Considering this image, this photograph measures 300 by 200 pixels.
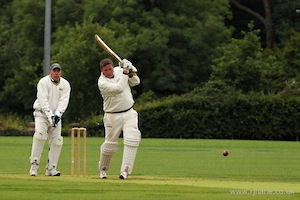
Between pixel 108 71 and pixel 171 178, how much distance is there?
8.04 ft

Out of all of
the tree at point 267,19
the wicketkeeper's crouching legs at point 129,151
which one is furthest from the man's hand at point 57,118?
the tree at point 267,19

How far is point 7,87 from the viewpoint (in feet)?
225

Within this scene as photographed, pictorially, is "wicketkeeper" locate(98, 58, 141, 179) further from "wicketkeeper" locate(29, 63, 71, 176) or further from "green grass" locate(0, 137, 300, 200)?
"wicketkeeper" locate(29, 63, 71, 176)

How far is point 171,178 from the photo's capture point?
65.5ft

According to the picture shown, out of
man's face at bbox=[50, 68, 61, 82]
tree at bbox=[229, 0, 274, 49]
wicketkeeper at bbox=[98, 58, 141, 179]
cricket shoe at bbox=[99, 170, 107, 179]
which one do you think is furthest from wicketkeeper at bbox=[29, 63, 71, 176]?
tree at bbox=[229, 0, 274, 49]

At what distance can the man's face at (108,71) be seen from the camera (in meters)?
18.8

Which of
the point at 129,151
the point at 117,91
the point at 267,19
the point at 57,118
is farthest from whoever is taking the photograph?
the point at 267,19

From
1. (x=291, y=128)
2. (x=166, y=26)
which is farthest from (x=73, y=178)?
(x=166, y=26)

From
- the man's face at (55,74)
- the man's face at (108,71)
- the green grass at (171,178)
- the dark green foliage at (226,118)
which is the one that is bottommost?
the dark green foliage at (226,118)

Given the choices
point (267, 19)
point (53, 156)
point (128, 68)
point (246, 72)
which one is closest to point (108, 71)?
point (128, 68)

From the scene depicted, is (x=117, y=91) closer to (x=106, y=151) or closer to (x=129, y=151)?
(x=129, y=151)

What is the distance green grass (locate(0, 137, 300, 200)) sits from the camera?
49.9 feet

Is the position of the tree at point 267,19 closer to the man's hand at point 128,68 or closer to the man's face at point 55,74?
the man's face at point 55,74

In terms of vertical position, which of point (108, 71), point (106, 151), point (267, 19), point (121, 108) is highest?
point (108, 71)
